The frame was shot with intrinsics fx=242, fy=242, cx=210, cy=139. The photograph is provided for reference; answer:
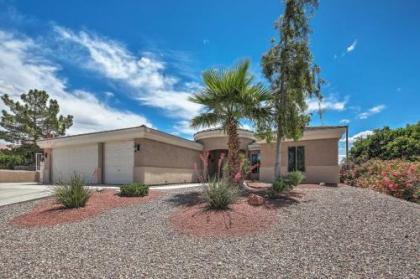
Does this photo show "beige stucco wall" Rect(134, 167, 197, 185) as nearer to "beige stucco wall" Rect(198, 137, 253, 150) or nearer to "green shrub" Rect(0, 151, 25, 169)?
"beige stucco wall" Rect(198, 137, 253, 150)

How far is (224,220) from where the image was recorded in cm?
639

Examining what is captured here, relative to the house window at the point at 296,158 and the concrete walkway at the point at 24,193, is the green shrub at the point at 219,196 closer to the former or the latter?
the concrete walkway at the point at 24,193

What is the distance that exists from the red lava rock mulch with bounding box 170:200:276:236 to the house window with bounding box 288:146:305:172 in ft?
31.1

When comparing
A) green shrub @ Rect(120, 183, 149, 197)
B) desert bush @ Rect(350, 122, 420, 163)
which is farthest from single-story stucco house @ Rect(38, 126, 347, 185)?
desert bush @ Rect(350, 122, 420, 163)

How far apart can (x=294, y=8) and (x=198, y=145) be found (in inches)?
477

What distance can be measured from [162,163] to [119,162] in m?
2.71

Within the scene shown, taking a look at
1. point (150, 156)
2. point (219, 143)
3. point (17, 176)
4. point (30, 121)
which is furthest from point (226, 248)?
point (30, 121)

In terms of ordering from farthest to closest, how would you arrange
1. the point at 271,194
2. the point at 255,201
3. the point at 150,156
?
the point at 150,156 → the point at 271,194 → the point at 255,201

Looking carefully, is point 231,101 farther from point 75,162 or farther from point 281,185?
point 75,162

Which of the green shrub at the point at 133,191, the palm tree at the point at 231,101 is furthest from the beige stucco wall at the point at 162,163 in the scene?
the palm tree at the point at 231,101

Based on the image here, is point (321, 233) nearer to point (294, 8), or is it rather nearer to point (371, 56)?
point (294, 8)

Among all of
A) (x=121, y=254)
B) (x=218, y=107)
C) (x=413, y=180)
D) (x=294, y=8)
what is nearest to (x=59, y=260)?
(x=121, y=254)

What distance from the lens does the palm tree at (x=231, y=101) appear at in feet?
31.8

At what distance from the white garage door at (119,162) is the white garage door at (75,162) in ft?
3.31
